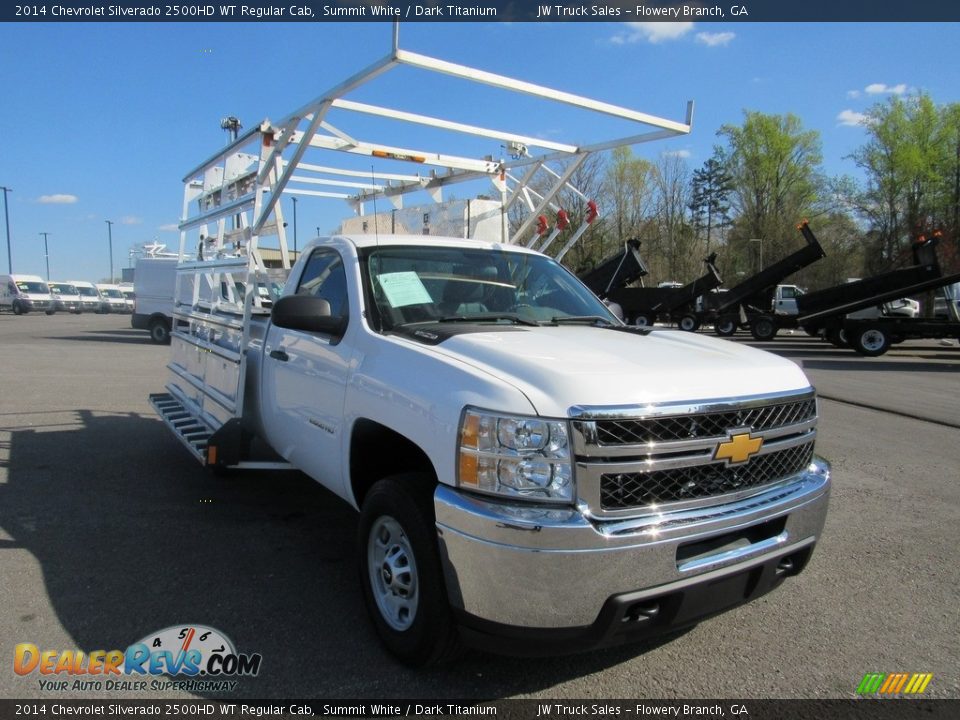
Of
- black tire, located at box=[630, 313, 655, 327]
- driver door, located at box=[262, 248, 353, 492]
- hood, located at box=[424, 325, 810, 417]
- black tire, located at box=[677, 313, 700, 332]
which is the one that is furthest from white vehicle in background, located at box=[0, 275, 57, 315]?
hood, located at box=[424, 325, 810, 417]

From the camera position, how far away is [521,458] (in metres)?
2.41

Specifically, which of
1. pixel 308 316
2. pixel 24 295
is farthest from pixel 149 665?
pixel 24 295

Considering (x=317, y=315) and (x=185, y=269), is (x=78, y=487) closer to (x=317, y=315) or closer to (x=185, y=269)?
(x=185, y=269)

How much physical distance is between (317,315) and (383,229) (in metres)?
3.61

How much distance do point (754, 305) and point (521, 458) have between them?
2493 cm

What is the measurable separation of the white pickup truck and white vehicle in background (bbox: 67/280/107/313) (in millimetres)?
50291

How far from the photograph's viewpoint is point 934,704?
2.72 metres

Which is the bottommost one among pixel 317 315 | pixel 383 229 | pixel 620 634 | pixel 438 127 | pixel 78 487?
pixel 78 487

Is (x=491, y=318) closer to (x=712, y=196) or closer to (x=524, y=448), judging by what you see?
(x=524, y=448)

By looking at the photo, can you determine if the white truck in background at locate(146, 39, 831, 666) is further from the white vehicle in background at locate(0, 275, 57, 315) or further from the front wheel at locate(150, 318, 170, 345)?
the white vehicle in background at locate(0, 275, 57, 315)

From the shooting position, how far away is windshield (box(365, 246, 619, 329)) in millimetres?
3633

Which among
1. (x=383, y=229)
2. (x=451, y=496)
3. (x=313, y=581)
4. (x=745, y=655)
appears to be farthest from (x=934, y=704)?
(x=383, y=229)

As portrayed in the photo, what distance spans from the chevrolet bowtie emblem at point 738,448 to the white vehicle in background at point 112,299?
53.1 metres

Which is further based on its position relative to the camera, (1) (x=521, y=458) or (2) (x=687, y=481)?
(2) (x=687, y=481)
